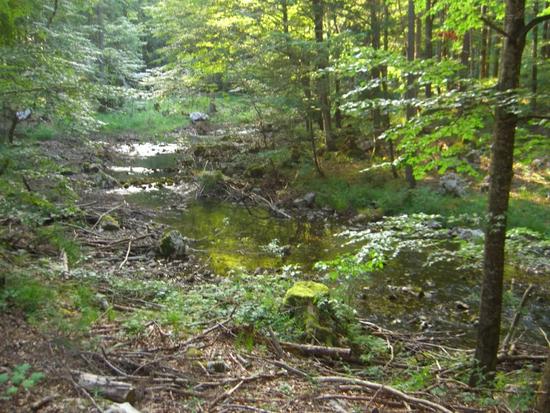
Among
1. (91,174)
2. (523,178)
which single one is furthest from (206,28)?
(523,178)

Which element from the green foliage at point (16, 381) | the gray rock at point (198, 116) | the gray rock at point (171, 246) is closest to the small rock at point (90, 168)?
the gray rock at point (171, 246)

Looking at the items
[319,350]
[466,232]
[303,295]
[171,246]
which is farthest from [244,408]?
[466,232]

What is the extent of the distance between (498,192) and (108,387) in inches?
167

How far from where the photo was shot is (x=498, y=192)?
4641mm

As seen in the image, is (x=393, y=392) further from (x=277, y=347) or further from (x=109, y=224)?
(x=109, y=224)

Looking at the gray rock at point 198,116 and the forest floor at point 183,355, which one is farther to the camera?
the gray rock at point 198,116

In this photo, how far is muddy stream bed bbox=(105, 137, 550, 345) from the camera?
27.3 ft

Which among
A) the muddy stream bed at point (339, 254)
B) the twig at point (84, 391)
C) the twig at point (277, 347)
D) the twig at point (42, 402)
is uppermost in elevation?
the twig at point (42, 402)

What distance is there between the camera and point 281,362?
5.25 m

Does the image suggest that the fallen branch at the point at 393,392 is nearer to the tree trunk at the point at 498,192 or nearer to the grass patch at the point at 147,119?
the tree trunk at the point at 498,192

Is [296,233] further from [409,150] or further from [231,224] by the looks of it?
[409,150]

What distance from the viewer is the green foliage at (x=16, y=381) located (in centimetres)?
329

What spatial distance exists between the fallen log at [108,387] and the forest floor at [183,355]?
2 centimetres


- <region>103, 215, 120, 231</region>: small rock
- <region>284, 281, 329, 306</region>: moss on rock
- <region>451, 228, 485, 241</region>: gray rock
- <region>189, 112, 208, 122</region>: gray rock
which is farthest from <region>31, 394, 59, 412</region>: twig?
<region>189, 112, 208, 122</region>: gray rock
